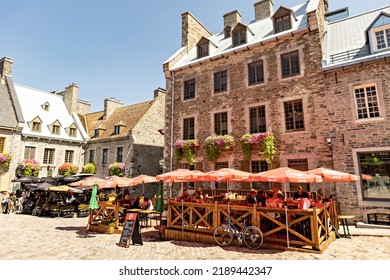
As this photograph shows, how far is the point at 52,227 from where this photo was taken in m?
12.1

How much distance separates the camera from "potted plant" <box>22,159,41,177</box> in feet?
71.0

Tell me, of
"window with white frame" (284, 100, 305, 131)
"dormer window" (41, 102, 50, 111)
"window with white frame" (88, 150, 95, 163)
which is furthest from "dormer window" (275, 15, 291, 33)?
"dormer window" (41, 102, 50, 111)

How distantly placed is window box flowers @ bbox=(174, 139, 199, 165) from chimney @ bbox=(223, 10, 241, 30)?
36.5 ft

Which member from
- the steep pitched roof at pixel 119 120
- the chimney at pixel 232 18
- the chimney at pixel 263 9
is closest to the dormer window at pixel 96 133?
the steep pitched roof at pixel 119 120

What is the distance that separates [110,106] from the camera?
28891mm

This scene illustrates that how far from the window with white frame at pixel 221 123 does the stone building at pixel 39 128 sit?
1739cm

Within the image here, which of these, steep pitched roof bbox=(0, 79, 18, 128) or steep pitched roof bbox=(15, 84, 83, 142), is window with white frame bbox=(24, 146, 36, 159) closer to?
steep pitched roof bbox=(15, 84, 83, 142)

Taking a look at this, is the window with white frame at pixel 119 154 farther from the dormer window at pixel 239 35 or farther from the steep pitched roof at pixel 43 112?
the dormer window at pixel 239 35

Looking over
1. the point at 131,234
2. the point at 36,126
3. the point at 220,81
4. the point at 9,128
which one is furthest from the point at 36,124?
the point at 131,234

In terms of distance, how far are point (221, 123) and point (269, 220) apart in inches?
347

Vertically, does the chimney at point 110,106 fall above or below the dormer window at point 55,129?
above

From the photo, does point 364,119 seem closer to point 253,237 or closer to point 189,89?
point 253,237

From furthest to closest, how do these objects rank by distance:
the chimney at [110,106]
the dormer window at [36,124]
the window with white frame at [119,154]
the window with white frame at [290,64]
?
the chimney at [110,106] < the dormer window at [36,124] < the window with white frame at [119,154] < the window with white frame at [290,64]

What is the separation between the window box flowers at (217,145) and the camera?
14962mm
